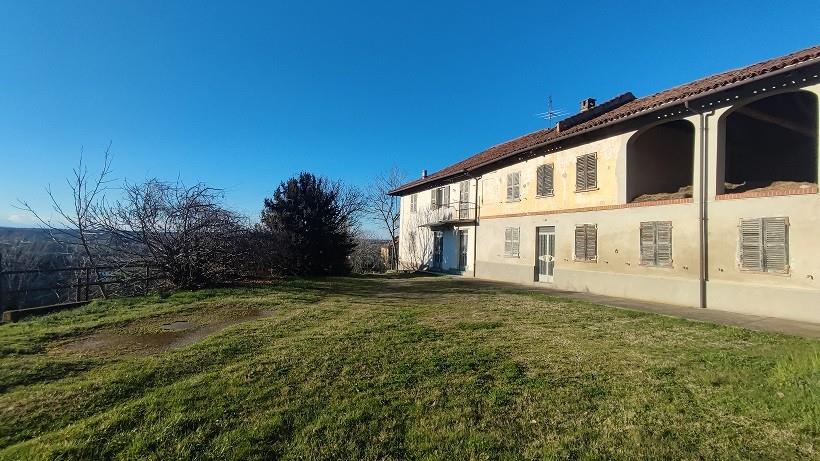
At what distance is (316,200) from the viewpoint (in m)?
19.2

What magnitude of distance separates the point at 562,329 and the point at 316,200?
14354mm

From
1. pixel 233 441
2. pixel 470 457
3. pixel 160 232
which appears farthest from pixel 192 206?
pixel 470 457

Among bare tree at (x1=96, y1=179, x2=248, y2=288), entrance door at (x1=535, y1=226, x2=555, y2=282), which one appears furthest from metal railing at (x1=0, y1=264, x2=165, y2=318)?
entrance door at (x1=535, y1=226, x2=555, y2=282)

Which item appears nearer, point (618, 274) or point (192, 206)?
point (618, 274)

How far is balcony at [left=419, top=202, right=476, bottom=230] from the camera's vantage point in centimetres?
1964

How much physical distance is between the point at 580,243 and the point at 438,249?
1030 cm

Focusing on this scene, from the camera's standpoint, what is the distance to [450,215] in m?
21.2

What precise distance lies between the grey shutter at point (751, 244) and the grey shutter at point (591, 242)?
3.95 metres

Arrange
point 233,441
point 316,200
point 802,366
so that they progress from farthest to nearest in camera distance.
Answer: point 316,200, point 802,366, point 233,441

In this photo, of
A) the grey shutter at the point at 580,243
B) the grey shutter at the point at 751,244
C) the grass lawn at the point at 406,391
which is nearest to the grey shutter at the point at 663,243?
the grey shutter at the point at 751,244

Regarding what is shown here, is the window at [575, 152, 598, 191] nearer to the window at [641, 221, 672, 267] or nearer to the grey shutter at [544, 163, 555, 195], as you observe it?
the grey shutter at [544, 163, 555, 195]

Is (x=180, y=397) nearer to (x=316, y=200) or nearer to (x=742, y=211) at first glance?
→ (x=742, y=211)

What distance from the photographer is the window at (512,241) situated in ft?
53.7

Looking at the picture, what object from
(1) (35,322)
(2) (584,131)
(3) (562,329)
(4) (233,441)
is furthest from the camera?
(2) (584,131)
